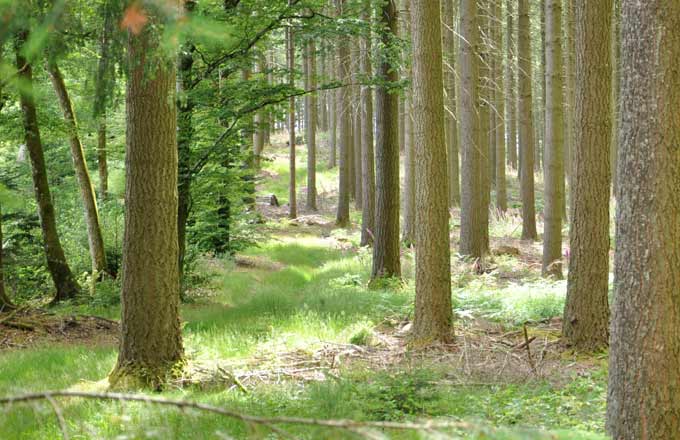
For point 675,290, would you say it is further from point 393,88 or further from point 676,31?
point 393,88

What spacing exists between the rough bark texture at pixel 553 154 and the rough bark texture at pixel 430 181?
512 centimetres

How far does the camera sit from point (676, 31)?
4.71 meters

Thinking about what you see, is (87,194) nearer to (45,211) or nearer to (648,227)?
(45,211)

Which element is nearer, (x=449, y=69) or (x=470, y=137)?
(x=470, y=137)

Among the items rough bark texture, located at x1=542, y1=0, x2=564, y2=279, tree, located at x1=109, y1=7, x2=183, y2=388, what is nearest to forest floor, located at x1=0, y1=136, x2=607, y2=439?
tree, located at x1=109, y1=7, x2=183, y2=388

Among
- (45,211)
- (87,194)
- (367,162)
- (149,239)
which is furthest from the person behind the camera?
(367,162)

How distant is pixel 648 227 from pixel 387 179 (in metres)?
9.60

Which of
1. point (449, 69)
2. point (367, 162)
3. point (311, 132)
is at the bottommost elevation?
point (367, 162)

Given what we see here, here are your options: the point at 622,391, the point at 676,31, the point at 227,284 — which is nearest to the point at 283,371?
the point at 622,391

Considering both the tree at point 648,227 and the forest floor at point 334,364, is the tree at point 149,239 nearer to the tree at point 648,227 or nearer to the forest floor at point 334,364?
the forest floor at point 334,364

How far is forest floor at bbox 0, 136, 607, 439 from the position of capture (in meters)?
5.85

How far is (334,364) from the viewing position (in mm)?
8422

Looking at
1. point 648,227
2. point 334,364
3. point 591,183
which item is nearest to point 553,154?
point 591,183

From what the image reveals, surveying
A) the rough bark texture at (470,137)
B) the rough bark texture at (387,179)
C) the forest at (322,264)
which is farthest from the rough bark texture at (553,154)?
the rough bark texture at (387,179)
